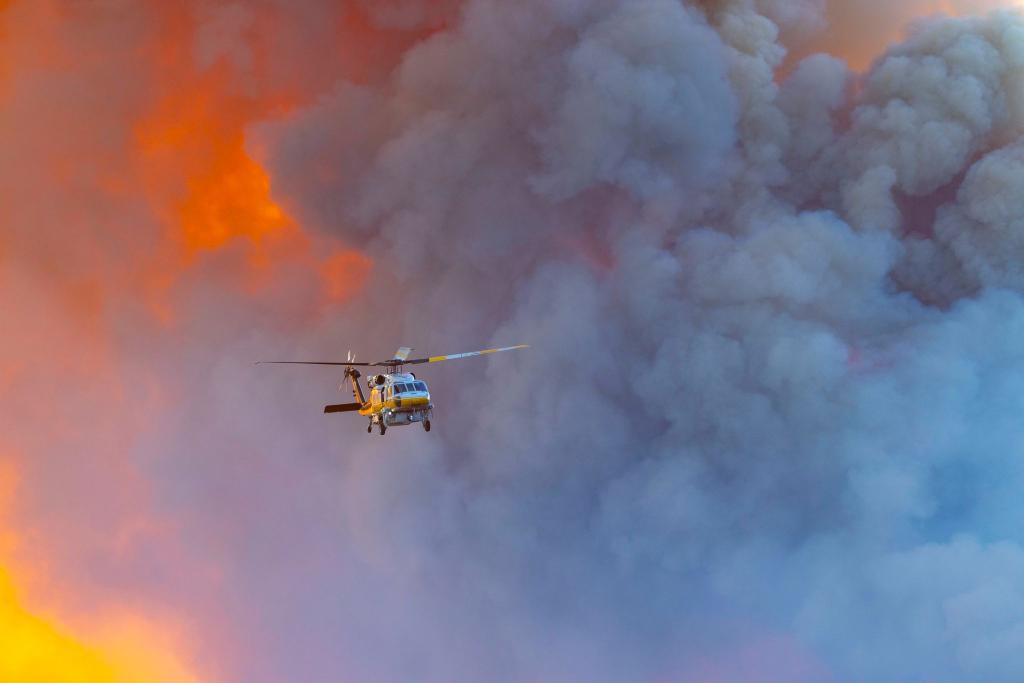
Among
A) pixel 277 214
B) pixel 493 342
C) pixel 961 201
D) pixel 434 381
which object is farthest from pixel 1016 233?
pixel 277 214

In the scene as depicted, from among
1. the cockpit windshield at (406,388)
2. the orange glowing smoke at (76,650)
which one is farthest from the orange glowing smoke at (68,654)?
the cockpit windshield at (406,388)

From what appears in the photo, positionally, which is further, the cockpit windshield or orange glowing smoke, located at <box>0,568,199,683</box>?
orange glowing smoke, located at <box>0,568,199,683</box>

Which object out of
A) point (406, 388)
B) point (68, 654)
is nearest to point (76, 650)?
point (68, 654)

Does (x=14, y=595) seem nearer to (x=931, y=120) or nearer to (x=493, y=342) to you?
(x=493, y=342)

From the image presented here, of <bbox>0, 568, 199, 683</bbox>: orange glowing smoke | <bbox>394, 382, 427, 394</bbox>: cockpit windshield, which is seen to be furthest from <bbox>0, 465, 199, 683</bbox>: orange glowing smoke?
<bbox>394, 382, 427, 394</bbox>: cockpit windshield

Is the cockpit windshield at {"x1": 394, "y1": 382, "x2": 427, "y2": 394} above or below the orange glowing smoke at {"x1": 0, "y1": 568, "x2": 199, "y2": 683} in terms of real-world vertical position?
below

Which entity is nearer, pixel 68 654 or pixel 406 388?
pixel 406 388

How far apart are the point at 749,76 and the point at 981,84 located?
292 inches

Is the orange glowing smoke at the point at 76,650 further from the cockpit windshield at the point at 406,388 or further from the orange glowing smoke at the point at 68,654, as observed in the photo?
the cockpit windshield at the point at 406,388

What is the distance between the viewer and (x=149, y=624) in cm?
4478

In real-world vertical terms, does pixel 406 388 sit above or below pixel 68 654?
below

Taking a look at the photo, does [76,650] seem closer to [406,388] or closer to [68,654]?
[68,654]

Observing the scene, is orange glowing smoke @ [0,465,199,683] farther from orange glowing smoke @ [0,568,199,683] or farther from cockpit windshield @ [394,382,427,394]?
cockpit windshield @ [394,382,427,394]

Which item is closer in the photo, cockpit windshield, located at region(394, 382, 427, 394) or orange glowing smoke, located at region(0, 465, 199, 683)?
cockpit windshield, located at region(394, 382, 427, 394)
